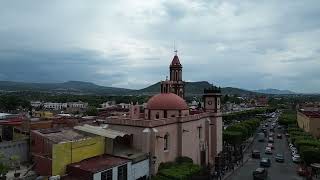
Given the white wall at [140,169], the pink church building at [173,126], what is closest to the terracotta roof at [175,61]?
the pink church building at [173,126]

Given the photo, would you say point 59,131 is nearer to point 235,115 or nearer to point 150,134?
point 150,134

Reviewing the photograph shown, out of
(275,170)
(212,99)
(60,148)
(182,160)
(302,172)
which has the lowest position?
(275,170)

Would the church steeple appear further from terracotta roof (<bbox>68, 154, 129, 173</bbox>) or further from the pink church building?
terracotta roof (<bbox>68, 154, 129, 173</bbox>)

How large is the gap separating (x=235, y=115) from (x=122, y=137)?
7922cm

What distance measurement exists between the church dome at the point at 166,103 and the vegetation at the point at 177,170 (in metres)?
6.23

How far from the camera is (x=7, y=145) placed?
1371 inches

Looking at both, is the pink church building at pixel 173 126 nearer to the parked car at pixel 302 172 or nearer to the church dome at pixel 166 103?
the church dome at pixel 166 103

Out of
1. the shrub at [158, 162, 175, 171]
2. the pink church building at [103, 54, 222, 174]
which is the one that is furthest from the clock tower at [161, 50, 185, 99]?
the shrub at [158, 162, 175, 171]

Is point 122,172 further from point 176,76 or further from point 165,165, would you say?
point 176,76

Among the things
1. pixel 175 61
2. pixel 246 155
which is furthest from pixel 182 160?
pixel 246 155

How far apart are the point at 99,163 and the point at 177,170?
27.1 ft

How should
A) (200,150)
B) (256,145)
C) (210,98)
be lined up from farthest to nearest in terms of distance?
1. (256,145)
2. (210,98)
3. (200,150)

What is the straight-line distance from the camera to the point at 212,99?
55031 mm

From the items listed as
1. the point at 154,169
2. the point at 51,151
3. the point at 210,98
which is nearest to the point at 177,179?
the point at 154,169
